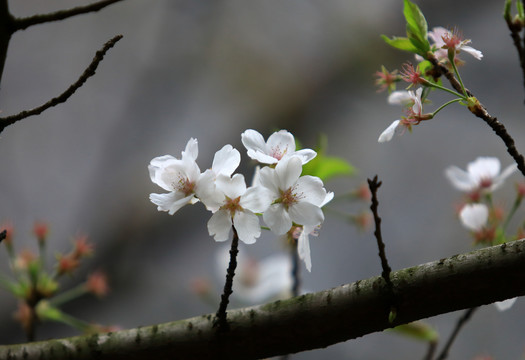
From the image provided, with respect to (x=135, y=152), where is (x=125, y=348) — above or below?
below

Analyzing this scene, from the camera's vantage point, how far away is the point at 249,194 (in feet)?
1.52

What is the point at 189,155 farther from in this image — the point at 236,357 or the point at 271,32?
the point at 271,32

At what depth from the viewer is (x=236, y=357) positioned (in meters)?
0.51

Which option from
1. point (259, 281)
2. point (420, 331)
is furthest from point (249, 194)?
point (259, 281)

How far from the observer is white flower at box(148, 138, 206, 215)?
466 millimetres

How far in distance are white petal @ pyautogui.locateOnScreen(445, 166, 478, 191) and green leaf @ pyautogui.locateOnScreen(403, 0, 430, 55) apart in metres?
0.28

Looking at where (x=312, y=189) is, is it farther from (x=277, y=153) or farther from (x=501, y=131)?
(x=501, y=131)

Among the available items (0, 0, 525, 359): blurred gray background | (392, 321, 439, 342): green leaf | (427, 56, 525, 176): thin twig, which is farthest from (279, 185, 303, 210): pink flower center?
(0, 0, 525, 359): blurred gray background

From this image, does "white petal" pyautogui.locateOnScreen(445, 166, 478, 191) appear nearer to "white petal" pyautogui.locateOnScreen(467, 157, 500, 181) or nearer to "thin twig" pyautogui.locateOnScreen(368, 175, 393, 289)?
"white petal" pyautogui.locateOnScreen(467, 157, 500, 181)

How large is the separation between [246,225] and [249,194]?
0.09ft

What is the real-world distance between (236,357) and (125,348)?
0.11 m

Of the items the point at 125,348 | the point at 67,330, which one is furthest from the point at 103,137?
the point at 125,348

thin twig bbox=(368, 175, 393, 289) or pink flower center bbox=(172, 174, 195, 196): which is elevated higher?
pink flower center bbox=(172, 174, 195, 196)

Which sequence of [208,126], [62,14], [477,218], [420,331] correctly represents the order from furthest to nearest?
[208,126] < [420,331] < [477,218] < [62,14]
